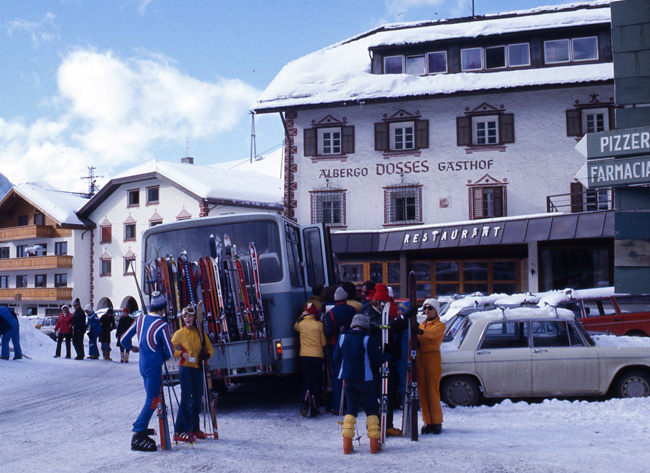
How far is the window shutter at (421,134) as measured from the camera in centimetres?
3048

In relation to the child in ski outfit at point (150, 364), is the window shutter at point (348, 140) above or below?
above

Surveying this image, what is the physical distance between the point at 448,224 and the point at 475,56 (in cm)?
789

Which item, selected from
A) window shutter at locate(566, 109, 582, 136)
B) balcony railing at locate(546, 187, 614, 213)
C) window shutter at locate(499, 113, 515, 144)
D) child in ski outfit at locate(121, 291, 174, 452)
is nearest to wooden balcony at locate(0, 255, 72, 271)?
window shutter at locate(499, 113, 515, 144)

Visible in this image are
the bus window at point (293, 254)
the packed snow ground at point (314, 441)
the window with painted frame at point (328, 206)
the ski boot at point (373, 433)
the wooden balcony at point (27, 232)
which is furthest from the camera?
the wooden balcony at point (27, 232)

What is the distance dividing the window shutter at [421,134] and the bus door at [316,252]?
18.4 metres

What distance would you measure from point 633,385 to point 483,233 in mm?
17426

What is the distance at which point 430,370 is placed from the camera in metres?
8.73

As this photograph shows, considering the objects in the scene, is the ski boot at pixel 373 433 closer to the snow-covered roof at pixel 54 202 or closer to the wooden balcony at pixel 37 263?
the snow-covered roof at pixel 54 202

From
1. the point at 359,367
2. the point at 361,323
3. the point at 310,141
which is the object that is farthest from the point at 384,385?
the point at 310,141

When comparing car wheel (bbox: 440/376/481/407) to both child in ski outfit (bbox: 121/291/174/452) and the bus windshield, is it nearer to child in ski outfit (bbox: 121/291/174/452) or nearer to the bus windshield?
the bus windshield

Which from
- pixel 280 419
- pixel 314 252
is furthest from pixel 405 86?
pixel 280 419

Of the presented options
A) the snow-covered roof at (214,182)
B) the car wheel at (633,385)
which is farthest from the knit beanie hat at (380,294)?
the snow-covered roof at (214,182)

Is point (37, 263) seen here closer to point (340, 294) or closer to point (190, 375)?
point (340, 294)

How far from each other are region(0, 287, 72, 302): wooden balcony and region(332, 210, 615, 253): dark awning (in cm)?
2667
